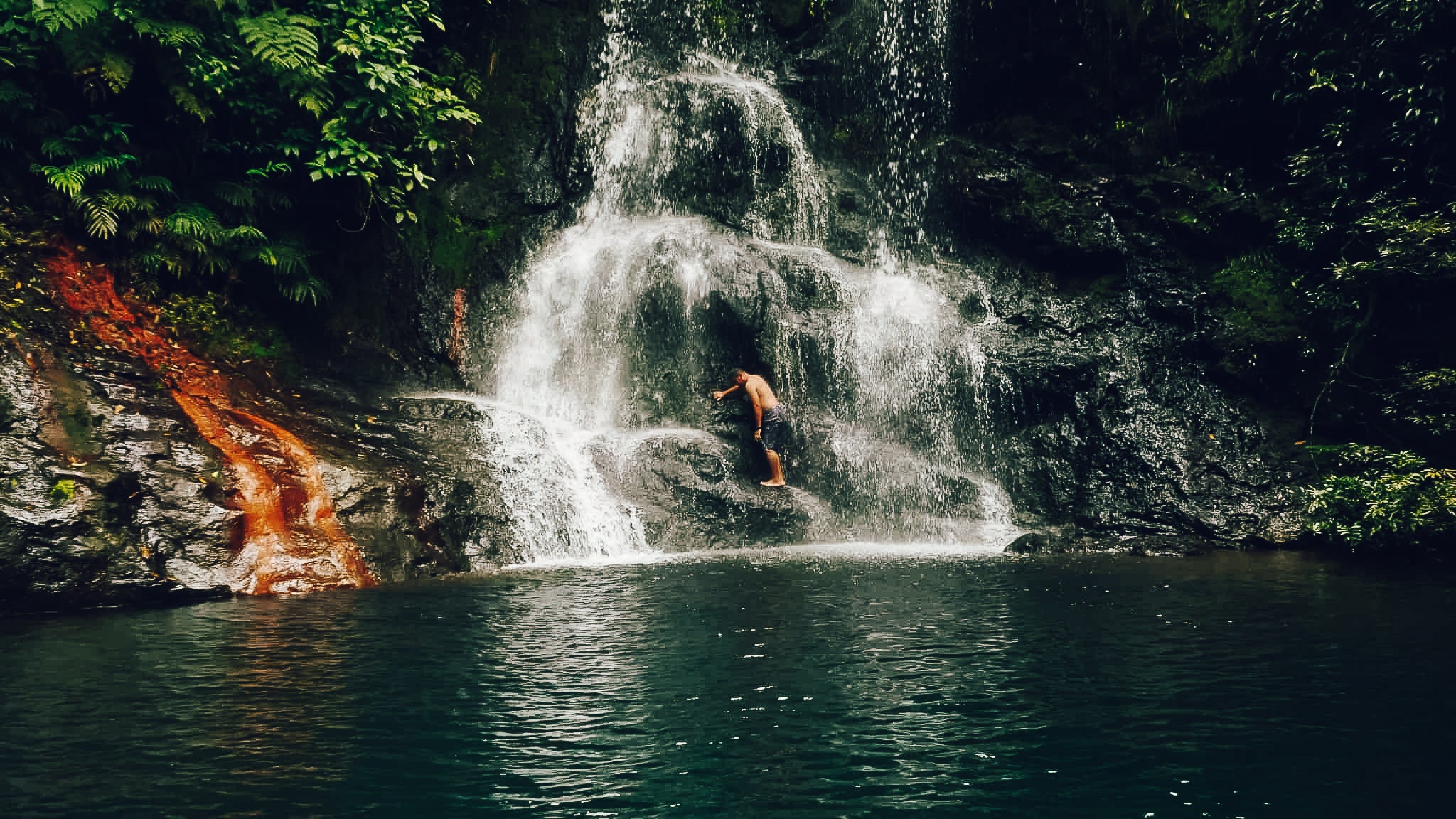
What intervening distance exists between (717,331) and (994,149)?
234 inches

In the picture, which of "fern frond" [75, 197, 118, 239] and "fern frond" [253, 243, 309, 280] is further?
"fern frond" [253, 243, 309, 280]

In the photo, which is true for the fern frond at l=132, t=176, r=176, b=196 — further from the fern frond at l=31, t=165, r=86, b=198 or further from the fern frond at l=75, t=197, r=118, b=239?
the fern frond at l=31, t=165, r=86, b=198

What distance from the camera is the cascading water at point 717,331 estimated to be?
1244 cm

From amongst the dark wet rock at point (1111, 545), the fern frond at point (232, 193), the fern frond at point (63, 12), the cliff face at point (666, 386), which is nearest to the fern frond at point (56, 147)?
the cliff face at point (666, 386)

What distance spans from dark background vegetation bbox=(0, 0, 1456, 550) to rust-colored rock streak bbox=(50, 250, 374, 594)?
0.87 meters

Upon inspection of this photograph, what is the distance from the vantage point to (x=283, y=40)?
37.9 ft

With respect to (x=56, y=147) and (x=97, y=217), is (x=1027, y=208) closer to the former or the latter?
(x=97, y=217)

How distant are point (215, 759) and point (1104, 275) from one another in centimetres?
1367

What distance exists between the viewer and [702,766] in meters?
3.91

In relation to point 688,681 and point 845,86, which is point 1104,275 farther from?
point 688,681

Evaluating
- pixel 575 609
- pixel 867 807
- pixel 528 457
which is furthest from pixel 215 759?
pixel 528 457

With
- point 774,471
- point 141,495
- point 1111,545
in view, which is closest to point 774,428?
point 774,471

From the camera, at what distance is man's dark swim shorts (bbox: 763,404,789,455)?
12812 millimetres

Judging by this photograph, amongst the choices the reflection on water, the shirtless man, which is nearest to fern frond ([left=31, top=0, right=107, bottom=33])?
the reflection on water
